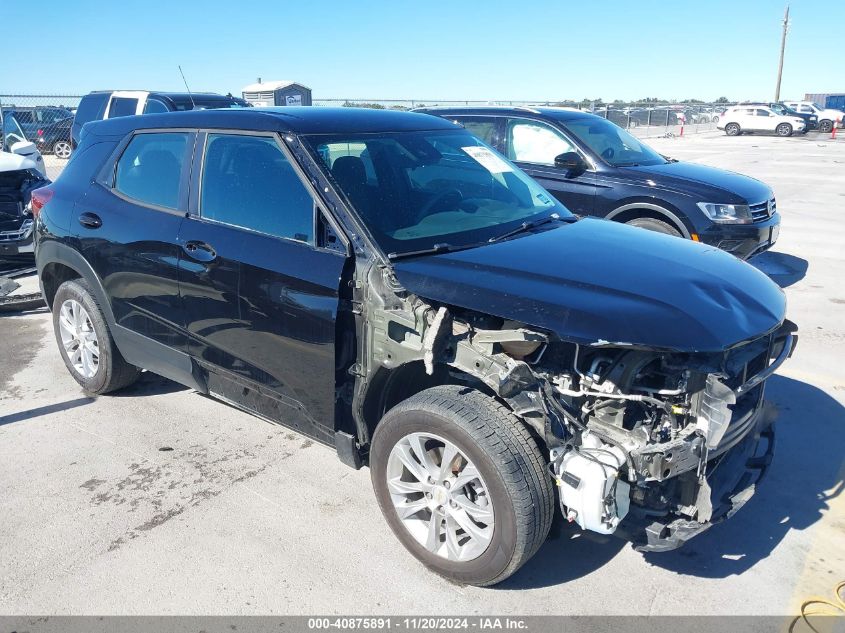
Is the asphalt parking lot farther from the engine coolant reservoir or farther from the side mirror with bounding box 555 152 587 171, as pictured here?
the side mirror with bounding box 555 152 587 171

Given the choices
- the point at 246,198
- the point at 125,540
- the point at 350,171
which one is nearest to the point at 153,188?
the point at 246,198

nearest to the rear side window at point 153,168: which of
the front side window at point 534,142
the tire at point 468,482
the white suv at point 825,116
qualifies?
the tire at point 468,482

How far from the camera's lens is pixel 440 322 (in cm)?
289

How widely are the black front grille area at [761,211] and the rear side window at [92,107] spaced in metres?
11.2

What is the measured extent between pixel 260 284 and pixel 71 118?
2219 cm

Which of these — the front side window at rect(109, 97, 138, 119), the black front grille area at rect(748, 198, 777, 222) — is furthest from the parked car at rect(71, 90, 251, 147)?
the black front grille area at rect(748, 198, 777, 222)

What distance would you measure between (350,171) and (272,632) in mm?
2122

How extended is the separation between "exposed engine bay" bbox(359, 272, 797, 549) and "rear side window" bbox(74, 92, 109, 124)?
40.2 ft

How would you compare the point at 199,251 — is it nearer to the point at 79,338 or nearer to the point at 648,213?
the point at 79,338

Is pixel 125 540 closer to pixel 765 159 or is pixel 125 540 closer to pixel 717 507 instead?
pixel 717 507

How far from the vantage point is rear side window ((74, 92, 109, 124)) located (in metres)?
13.2

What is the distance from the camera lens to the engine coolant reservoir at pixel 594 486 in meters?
2.61

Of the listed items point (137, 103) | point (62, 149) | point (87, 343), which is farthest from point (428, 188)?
point (62, 149)

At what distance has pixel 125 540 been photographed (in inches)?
134
